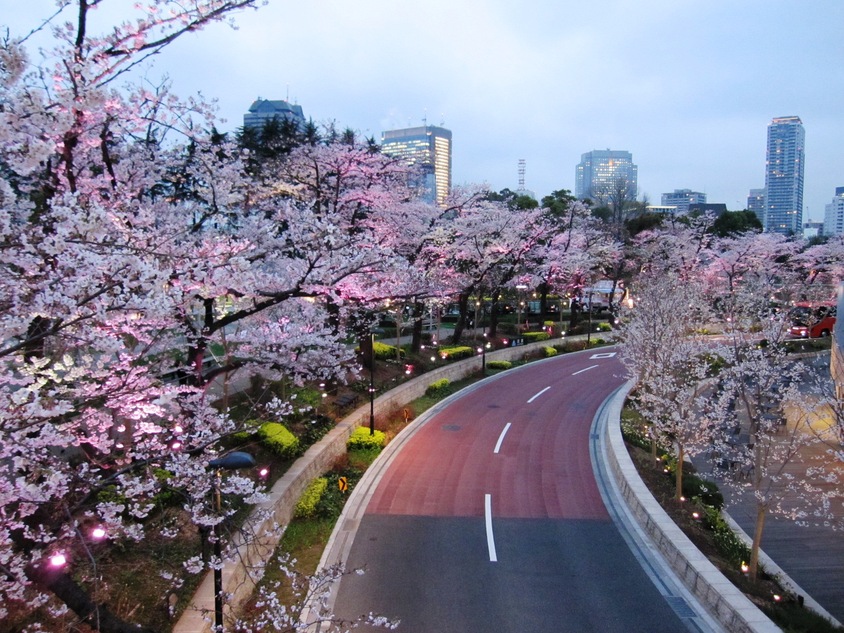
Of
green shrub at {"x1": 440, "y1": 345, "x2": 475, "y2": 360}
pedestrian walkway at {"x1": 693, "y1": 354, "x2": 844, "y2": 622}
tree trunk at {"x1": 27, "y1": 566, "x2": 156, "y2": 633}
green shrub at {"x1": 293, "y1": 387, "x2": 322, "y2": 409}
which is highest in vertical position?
tree trunk at {"x1": 27, "y1": 566, "x2": 156, "y2": 633}

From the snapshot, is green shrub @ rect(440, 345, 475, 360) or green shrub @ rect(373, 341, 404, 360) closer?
green shrub @ rect(373, 341, 404, 360)

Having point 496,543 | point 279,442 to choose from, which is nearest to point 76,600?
point 496,543

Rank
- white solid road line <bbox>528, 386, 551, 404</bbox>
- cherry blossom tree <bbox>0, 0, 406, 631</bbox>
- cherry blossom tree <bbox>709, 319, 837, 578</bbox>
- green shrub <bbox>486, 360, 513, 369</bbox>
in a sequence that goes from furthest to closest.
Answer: green shrub <bbox>486, 360, 513, 369</bbox> < white solid road line <bbox>528, 386, 551, 404</bbox> < cherry blossom tree <bbox>709, 319, 837, 578</bbox> < cherry blossom tree <bbox>0, 0, 406, 631</bbox>

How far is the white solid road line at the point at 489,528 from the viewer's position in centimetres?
1103

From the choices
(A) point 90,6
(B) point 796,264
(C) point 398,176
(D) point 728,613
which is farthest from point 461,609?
(B) point 796,264

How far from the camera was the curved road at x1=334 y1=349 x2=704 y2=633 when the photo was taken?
360 inches

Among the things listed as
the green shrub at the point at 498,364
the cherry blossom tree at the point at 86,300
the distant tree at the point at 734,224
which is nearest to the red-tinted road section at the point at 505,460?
the green shrub at the point at 498,364

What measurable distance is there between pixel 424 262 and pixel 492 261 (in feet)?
14.4

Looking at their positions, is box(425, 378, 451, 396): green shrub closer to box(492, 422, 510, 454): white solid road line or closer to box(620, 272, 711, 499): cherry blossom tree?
box(492, 422, 510, 454): white solid road line

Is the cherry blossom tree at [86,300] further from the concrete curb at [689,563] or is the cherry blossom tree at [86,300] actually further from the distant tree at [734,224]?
the distant tree at [734,224]

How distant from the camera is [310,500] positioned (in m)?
12.9

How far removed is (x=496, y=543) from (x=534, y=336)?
25.2 meters

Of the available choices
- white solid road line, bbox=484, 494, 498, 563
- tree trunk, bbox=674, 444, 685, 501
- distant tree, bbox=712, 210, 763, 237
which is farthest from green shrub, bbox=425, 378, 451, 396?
distant tree, bbox=712, 210, 763, 237

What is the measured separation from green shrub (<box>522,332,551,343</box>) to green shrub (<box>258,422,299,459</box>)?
23.3m
